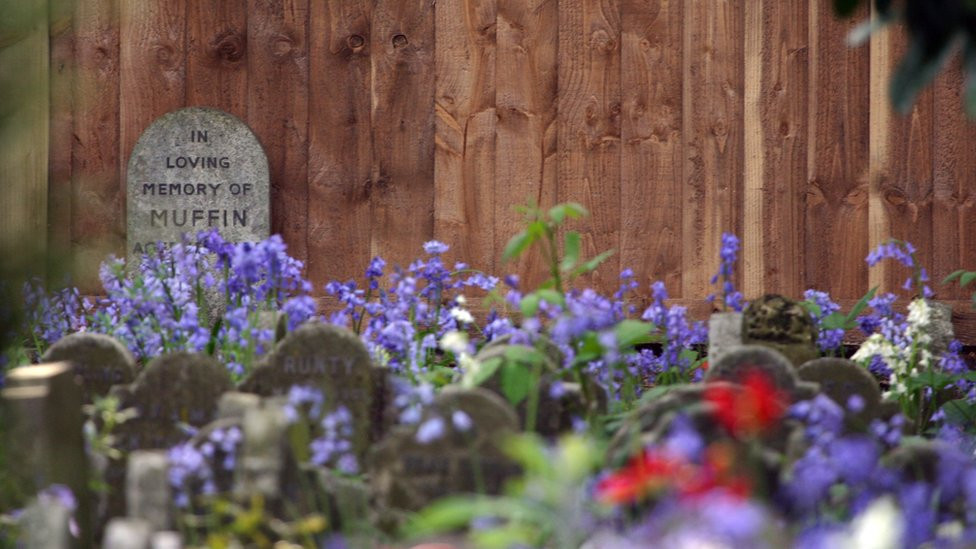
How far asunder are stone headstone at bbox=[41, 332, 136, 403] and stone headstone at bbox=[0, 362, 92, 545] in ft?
1.20

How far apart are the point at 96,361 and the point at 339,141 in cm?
223

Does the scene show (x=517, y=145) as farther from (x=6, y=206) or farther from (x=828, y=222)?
(x=6, y=206)

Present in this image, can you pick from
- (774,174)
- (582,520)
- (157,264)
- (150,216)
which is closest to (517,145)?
(774,174)

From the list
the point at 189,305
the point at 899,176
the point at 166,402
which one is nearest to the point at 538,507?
the point at 166,402

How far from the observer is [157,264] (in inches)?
134

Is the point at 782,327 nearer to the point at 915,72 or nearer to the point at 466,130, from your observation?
the point at 915,72

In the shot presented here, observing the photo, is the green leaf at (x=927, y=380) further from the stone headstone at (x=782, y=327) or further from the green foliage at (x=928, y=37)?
the green foliage at (x=928, y=37)

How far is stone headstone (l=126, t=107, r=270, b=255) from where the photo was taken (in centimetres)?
477

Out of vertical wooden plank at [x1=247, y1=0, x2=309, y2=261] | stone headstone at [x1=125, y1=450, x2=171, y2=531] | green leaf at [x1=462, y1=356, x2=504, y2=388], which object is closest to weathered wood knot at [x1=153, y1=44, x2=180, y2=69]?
vertical wooden plank at [x1=247, y1=0, x2=309, y2=261]

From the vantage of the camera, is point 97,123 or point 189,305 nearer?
point 189,305

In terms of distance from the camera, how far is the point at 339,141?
4.86 m

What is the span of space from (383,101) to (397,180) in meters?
0.30

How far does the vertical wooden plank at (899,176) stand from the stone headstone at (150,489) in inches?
135

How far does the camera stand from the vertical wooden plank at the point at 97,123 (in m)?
4.84
